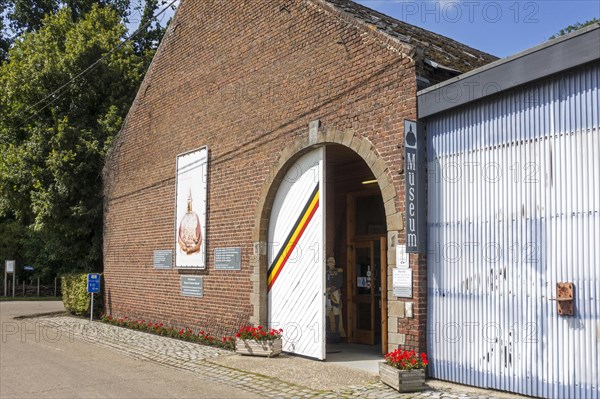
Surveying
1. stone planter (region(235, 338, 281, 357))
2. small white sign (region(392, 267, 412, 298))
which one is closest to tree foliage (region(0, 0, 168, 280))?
stone planter (region(235, 338, 281, 357))

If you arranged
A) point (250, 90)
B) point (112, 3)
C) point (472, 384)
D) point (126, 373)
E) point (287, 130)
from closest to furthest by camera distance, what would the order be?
point (472, 384)
point (126, 373)
point (287, 130)
point (250, 90)
point (112, 3)

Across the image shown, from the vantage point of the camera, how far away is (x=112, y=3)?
3316cm

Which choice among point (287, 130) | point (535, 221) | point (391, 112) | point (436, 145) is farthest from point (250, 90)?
point (535, 221)

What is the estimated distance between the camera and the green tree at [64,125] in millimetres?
20297

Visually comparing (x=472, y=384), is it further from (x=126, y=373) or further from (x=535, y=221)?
(x=126, y=373)

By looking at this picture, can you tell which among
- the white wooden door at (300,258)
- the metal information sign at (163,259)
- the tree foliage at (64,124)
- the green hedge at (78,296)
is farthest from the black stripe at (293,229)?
the tree foliage at (64,124)

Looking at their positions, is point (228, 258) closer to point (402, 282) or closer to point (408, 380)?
point (402, 282)

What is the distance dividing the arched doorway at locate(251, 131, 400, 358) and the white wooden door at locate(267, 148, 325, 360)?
0.12 ft

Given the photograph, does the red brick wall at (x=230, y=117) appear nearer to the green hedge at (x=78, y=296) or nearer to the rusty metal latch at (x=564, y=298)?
the green hedge at (x=78, y=296)

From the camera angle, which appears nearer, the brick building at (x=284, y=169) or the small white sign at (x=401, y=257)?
the small white sign at (x=401, y=257)

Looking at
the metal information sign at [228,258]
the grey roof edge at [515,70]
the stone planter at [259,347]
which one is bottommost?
the stone planter at [259,347]

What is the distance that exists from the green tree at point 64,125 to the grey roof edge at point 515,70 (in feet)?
45.9

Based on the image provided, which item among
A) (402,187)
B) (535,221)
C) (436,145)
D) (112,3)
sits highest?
(112,3)

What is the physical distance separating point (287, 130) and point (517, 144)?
4976 mm
